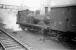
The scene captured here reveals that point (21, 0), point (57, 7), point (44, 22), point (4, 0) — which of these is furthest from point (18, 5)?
point (57, 7)

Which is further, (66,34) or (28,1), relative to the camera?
(28,1)

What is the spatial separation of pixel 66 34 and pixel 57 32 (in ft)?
2.94

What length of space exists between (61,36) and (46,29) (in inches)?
75.6

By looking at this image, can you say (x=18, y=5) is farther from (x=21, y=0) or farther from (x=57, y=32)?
(x=57, y=32)

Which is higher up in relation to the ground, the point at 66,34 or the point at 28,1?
the point at 28,1

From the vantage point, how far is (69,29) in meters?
6.54

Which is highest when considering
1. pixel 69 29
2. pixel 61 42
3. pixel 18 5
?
pixel 18 5

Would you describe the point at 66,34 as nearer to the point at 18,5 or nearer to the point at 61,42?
the point at 61,42

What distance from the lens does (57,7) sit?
7.41 m

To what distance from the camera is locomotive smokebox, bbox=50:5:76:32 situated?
21.0 feet

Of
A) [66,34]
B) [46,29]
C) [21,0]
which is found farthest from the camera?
[21,0]

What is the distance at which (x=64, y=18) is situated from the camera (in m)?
6.90

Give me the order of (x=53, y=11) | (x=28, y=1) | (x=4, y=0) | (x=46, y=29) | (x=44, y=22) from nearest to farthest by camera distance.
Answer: (x=53, y=11) → (x=46, y=29) → (x=44, y=22) → (x=4, y=0) → (x=28, y=1)

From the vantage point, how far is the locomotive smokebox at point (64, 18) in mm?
6391
